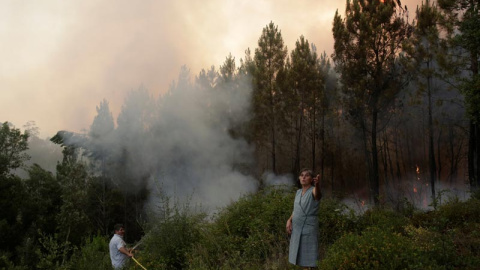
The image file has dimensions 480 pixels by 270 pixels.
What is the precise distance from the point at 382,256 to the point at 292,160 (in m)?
18.0

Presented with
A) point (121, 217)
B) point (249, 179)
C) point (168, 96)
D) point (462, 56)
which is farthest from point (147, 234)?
point (121, 217)

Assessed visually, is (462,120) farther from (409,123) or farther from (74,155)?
(74,155)

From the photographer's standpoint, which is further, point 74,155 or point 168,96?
point 74,155

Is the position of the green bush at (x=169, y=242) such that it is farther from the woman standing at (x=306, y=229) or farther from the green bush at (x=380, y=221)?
the green bush at (x=380, y=221)

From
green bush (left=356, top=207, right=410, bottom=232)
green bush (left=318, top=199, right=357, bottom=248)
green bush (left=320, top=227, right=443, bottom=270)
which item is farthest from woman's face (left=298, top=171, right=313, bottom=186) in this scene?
green bush (left=356, top=207, right=410, bottom=232)

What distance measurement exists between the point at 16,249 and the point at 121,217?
A: 12.6 m

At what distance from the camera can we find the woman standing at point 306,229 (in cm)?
456

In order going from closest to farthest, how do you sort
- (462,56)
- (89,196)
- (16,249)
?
(462,56) → (16,249) → (89,196)

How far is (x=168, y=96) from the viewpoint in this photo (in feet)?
97.0

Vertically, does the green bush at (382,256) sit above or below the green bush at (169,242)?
above

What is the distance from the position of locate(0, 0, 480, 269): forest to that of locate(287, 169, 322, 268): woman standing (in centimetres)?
26

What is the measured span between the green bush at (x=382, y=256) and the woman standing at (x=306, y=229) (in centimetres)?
24

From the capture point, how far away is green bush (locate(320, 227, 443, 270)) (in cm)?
412

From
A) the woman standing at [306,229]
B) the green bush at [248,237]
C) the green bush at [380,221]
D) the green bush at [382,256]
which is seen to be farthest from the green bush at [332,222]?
the woman standing at [306,229]
